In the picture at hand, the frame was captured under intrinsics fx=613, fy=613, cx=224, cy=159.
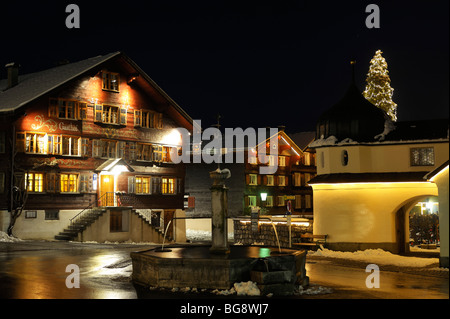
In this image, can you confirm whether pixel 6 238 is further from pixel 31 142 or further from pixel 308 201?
pixel 308 201

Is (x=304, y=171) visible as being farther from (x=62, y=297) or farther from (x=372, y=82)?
(x=62, y=297)

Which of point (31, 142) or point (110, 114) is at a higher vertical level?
point (110, 114)

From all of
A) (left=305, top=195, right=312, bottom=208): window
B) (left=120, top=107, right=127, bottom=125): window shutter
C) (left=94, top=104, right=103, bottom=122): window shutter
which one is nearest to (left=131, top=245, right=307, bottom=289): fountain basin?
(left=94, top=104, right=103, bottom=122): window shutter

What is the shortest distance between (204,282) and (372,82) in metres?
45.4

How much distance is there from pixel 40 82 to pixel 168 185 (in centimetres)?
1262

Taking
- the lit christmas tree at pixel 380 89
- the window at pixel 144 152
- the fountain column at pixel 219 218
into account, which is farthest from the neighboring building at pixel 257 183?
the fountain column at pixel 219 218

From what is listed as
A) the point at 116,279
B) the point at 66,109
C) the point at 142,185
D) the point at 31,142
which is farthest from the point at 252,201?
the point at 116,279

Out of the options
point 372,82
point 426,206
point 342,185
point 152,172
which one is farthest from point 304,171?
point 342,185

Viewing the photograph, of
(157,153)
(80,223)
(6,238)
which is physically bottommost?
(6,238)

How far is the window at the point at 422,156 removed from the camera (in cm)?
2997

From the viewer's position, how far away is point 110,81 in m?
44.4

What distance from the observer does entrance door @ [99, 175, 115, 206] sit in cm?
4372

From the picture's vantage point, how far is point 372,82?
5819 centimetres

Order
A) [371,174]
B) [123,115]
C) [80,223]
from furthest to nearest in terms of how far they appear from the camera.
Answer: [123,115], [80,223], [371,174]
